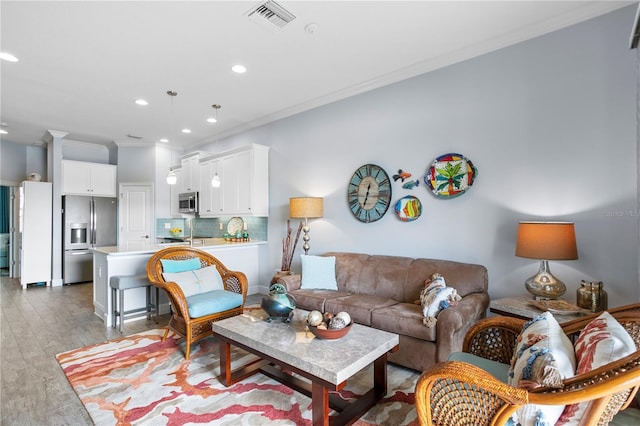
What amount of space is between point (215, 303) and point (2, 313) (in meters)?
3.49

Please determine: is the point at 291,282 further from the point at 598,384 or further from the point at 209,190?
the point at 209,190

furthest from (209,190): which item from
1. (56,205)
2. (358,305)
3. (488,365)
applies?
(488,365)

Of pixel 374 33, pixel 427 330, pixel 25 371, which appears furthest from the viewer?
pixel 374 33

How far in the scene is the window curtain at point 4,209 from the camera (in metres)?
7.77

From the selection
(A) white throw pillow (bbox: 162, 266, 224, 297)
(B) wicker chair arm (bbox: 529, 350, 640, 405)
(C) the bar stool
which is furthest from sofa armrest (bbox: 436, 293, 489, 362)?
(C) the bar stool

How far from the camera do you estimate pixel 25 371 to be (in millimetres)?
2664

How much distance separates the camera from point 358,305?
2.99 m

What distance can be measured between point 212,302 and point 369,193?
2.19 m

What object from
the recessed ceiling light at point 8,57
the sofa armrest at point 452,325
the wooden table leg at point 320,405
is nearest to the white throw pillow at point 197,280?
the wooden table leg at point 320,405

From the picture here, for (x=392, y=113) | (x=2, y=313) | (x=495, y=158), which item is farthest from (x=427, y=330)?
(x=2, y=313)

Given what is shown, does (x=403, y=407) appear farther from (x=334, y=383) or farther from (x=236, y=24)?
(x=236, y=24)

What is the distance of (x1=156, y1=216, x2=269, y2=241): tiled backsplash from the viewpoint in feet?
17.9

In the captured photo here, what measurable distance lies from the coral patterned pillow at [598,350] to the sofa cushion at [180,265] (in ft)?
11.0

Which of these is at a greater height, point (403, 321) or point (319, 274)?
point (319, 274)
